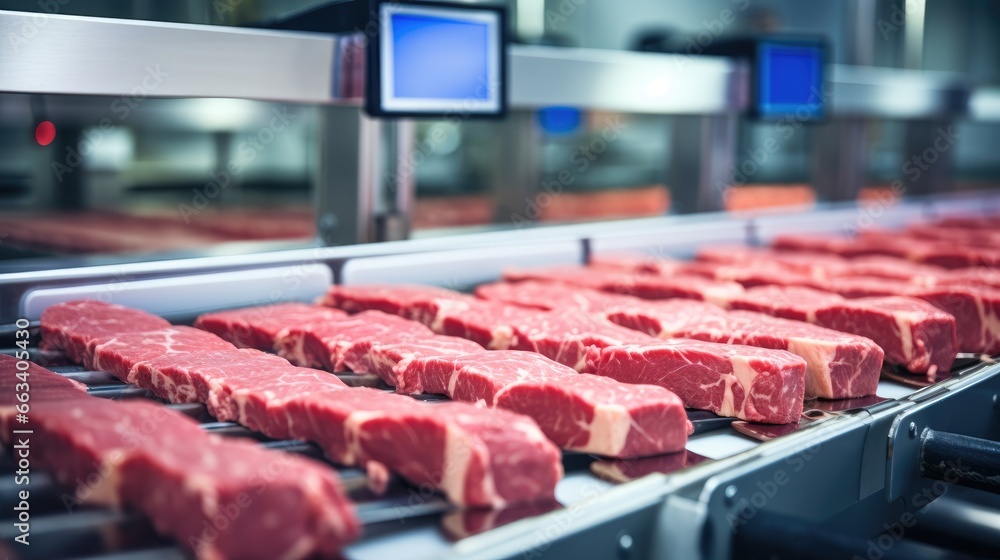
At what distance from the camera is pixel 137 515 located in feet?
3.83

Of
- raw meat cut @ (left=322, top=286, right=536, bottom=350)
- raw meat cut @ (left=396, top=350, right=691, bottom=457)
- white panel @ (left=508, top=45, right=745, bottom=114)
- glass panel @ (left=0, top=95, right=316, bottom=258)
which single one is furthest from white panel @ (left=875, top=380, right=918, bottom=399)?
glass panel @ (left=0, top=95, right=316, bottom=258)

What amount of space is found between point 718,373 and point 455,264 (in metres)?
1.04

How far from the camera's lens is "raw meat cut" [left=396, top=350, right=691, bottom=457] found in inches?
56.2

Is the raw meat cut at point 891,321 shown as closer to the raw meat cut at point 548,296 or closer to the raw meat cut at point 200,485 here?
the raw meat cut at point 548,296

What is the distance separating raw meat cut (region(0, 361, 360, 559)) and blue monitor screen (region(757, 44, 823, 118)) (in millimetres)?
2665

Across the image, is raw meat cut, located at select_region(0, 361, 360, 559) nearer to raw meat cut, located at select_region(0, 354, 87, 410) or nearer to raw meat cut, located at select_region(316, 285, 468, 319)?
raw meat cut, located at select_region(0, 354, 87, 410)

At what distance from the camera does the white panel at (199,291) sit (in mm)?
1943

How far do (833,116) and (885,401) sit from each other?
9.55 feet

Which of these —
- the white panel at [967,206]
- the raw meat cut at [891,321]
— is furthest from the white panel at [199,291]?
the white panel at [967,206]

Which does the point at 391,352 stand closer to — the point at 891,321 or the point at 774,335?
the point at 774,335

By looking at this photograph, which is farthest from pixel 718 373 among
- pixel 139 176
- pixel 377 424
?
pixel 139 176

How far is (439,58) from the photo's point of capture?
2.24 m

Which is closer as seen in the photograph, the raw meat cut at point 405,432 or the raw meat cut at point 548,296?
the raw meat cut at point 405,432

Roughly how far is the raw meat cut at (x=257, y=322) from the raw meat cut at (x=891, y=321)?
3.59 ft
